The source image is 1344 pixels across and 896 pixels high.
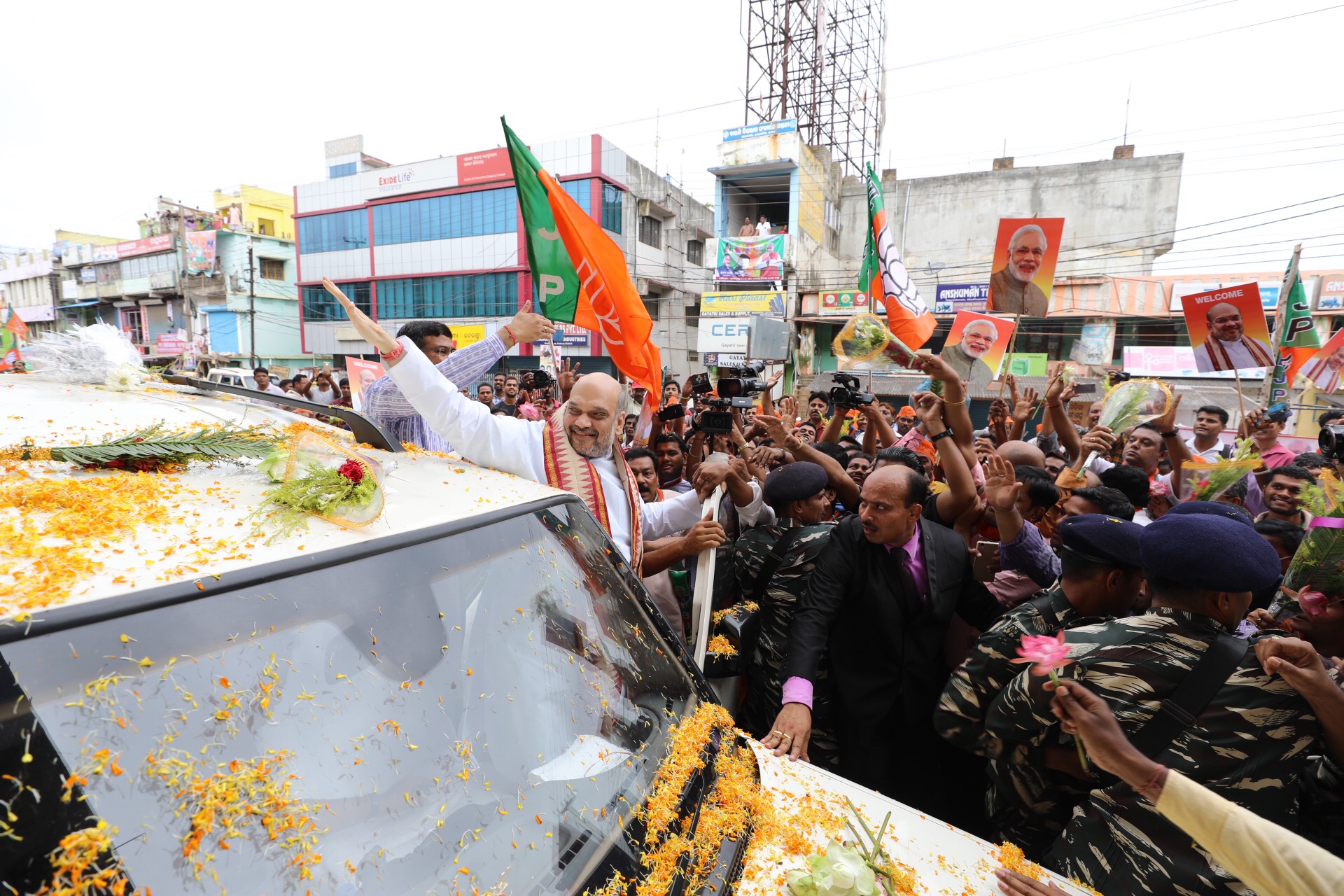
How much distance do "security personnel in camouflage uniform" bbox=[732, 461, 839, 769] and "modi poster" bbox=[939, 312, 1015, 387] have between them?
446 centimetres

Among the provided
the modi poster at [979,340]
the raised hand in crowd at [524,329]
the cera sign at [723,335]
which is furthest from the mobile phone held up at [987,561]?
the cera sign at [723,335]

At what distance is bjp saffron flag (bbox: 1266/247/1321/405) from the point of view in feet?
23.8

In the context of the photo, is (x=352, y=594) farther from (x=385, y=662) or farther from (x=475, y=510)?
(x=475, y=510)

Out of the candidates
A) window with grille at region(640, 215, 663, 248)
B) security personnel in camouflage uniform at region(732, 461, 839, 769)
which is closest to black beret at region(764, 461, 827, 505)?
security personnel in camouflage uniform at region(732, 461, 839, 769)

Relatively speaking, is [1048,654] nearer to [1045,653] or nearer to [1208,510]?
[1045,653]

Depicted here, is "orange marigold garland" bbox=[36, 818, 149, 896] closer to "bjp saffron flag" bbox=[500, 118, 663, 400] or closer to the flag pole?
"bjp saffron flag" bbox=[500, 118, 663, 400]

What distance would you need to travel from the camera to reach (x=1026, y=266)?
6.63 m

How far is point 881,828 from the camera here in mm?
1736

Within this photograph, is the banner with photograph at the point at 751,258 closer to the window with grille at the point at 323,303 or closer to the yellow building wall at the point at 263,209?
the window with grille at the point at 323,303

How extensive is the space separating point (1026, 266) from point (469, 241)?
2979 cm

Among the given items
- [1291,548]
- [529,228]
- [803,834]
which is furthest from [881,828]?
[529,228]

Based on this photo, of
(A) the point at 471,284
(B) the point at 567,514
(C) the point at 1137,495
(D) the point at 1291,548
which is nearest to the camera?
(B) the point at 567,514

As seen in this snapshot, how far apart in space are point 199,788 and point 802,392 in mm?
24401

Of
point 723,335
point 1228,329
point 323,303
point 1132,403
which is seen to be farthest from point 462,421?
point 323,303
